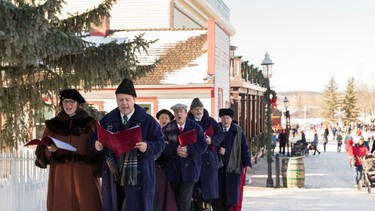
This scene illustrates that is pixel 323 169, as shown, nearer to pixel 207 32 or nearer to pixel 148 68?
pixel 207 32

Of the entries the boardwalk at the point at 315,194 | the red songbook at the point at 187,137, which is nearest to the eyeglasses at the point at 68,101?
the red songbook at the point at 187,137

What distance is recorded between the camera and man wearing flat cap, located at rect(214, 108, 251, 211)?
392 inches

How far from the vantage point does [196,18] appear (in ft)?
116

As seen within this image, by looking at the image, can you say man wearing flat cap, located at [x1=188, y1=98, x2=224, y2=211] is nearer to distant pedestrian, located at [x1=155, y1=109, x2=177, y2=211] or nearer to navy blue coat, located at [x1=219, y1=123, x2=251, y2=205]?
navy blue coat, located at [x1=219, y1=123, x2=251, y2=205]

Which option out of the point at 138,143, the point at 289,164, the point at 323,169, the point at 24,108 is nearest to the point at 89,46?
the point at 24,108

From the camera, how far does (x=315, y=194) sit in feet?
54.3

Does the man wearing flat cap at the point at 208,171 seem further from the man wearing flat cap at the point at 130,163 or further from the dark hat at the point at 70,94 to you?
the dark hat at the point at 70,94

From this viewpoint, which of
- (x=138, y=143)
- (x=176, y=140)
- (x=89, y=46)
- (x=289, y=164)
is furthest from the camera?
(x=289, y=164)

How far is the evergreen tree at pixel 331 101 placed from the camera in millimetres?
109938

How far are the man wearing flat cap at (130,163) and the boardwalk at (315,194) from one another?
647 cm

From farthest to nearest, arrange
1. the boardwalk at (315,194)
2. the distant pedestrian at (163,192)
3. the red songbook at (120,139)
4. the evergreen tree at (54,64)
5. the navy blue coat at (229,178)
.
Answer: the boardwalk at (315,194) < the navy blue coat at (229,178) < the evergreen tree at (54,64) < the distant pedestrian at (163,192) < the red songbook at (120,139)

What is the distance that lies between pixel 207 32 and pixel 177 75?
1876 mm

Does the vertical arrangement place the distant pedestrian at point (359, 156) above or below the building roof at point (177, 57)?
below

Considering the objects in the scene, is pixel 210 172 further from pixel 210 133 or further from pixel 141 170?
pixel 141 170
